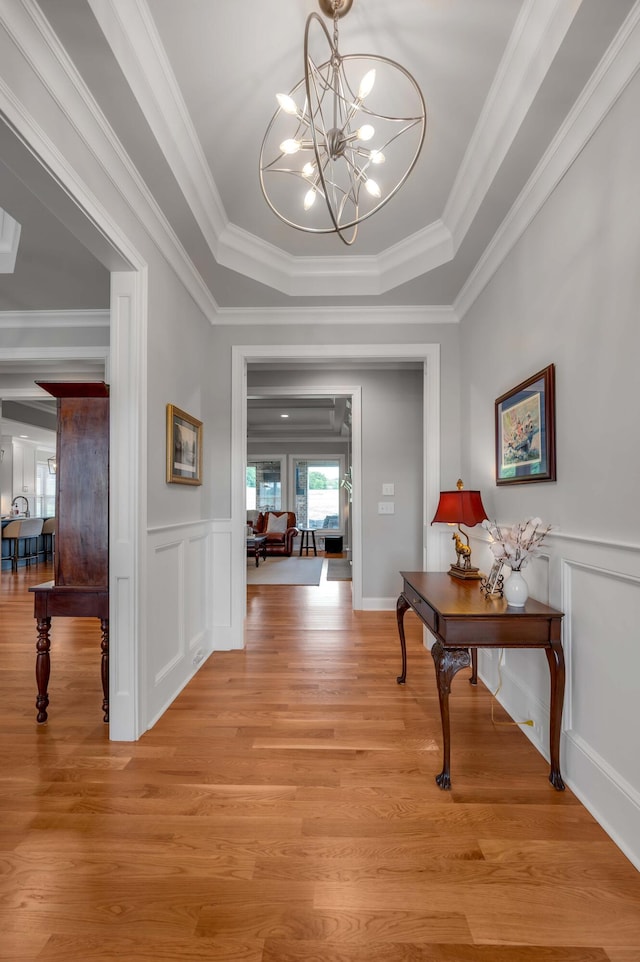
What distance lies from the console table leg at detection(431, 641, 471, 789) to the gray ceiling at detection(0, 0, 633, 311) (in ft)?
7.03

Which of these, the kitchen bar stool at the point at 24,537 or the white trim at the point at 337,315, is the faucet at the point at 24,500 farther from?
the white trim at the point at 337,315

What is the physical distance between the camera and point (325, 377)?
5.27m

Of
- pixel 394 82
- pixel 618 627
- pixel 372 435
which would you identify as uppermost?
Result: pixel 394 82

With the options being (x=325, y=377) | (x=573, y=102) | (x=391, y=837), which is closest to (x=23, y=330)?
(x=325, y=377)

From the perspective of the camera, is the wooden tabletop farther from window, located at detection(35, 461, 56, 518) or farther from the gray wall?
window, located at detection(35, 461, 56, 518)

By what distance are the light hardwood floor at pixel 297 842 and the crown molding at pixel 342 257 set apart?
104 inches

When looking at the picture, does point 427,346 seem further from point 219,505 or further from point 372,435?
point 219,505

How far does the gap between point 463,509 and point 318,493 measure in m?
9.16

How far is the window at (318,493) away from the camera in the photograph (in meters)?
11.9

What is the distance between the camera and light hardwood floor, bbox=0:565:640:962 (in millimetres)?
1318

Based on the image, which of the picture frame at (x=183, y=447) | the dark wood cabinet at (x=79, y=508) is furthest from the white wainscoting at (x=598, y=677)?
the dark wood cabinet at (x=79, y=508)

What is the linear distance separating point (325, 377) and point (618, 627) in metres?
4.05

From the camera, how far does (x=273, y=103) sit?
212 centimetres

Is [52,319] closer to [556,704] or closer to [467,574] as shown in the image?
[467,574]
